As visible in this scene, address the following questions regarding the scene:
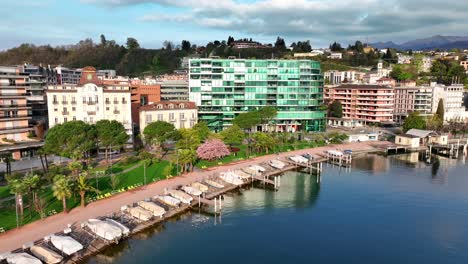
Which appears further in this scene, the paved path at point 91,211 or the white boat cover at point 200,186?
the white boat cover at point 200,186

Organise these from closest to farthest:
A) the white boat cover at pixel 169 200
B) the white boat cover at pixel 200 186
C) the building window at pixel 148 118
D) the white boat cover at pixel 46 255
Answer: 1. the white boat cover at pixel 46 255
2. the white boat cover at pixel 169 200
3. the white boat cover at pixel 200 186
4. the building window at pixel 148 118

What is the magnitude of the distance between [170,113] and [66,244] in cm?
6302

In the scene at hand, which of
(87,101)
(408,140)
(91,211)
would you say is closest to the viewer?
(91,211)

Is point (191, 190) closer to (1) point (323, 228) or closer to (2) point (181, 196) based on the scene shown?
(2) point (181, 196)

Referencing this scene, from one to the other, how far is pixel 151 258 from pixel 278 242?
16.3m

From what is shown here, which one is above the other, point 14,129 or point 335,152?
point 14,129

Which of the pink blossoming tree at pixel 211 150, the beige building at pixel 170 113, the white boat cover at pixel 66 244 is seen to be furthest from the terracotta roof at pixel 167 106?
the white boat cover at pixel 66 244

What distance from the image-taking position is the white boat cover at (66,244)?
4022 centimetres

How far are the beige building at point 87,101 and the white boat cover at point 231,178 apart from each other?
33069 millimetres

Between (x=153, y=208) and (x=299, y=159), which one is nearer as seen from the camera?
(x=153, y=208)

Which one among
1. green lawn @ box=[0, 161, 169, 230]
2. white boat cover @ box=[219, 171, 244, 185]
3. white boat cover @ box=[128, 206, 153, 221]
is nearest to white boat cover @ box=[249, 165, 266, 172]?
white boat cover @ box=[219, 171, 244, 185]

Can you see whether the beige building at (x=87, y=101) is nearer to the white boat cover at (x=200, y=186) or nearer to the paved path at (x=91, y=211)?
the paved path at (x=91, y=211)

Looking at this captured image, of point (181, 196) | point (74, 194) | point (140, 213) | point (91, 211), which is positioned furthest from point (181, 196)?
point (74, 194)

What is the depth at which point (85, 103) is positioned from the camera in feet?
285
